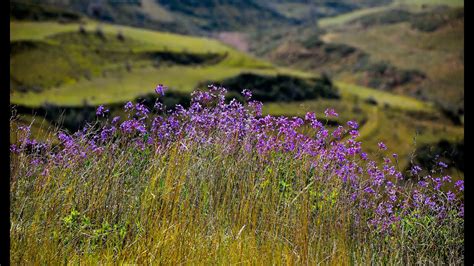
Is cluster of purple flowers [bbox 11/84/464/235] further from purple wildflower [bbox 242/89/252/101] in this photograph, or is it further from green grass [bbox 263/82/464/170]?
green grass [bbox 263/82/464/170]

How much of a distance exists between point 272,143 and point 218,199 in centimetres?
90

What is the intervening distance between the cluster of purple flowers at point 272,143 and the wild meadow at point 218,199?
2cm

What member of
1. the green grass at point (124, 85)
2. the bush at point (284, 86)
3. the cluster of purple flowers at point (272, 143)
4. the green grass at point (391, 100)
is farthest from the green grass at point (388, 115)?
the cluster of purple flowers at point (272, 143)

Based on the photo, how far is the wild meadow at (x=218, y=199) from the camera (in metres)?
5.35

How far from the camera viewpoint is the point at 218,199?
575cm

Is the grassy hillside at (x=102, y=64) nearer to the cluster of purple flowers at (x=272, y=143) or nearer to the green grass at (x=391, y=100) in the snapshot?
the green grass at (x=391, y=100)

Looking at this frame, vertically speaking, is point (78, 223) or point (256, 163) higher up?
point (256, 163)

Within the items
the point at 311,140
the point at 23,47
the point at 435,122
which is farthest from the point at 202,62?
the point at 311,140

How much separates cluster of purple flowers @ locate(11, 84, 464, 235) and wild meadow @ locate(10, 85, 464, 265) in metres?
0.02

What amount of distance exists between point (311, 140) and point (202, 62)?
161112 mm

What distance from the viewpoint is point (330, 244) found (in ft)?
18.2

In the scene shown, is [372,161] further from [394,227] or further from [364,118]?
[364,118]
